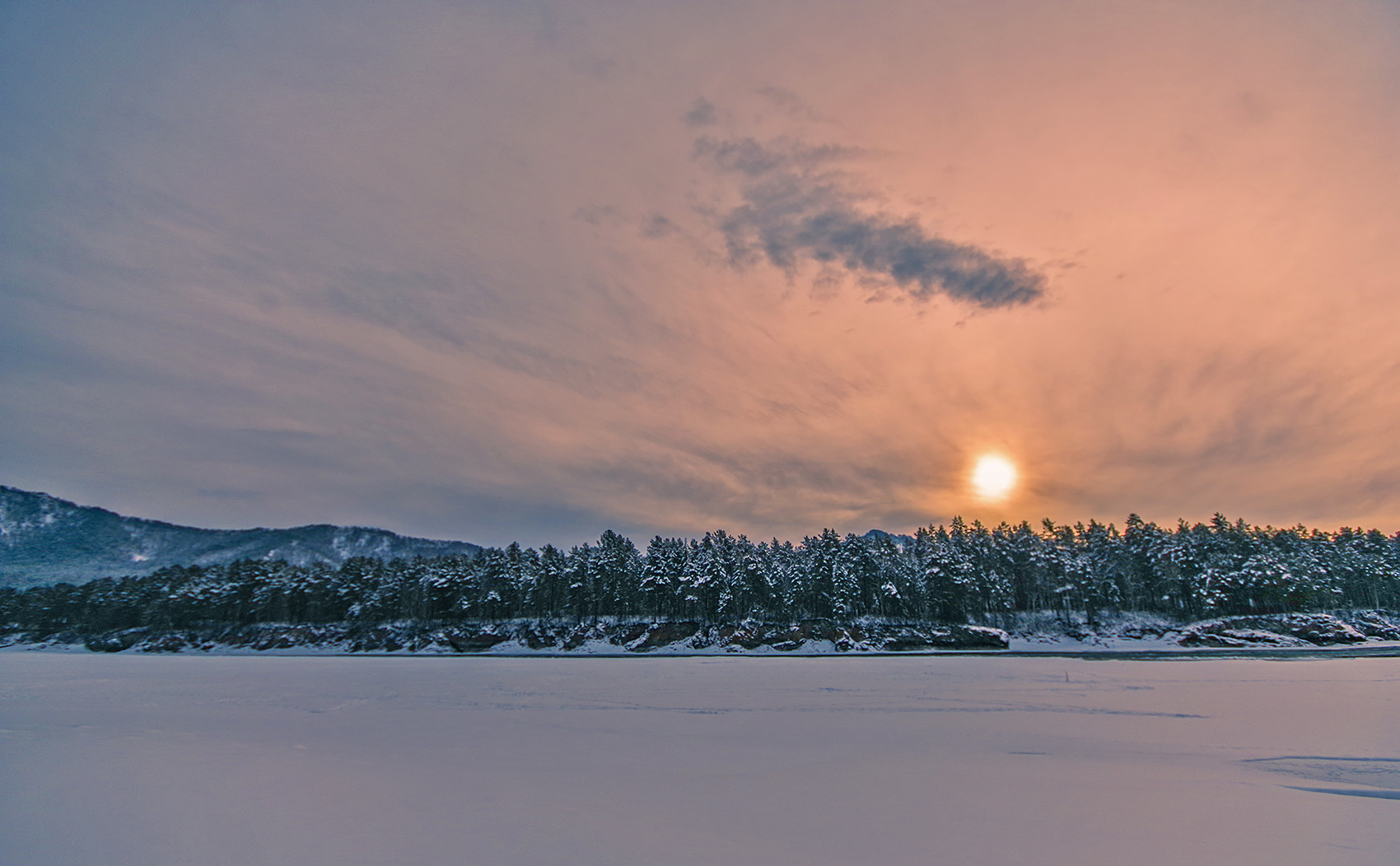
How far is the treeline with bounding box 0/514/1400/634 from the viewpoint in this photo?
9200 cm

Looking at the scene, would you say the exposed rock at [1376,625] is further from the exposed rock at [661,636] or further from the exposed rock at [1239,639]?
the exposed rock at [661,636]

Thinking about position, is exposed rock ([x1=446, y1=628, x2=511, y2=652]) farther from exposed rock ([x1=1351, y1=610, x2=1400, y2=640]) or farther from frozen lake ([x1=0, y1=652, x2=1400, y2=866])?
exposed rock ([x1=1351, y1=610, x2=1400, y2=640])

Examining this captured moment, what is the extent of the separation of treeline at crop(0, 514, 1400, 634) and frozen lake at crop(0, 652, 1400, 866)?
231ft

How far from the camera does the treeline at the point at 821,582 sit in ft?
302

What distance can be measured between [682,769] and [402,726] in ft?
42.0

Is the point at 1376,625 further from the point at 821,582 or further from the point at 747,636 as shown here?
the point at 747,636

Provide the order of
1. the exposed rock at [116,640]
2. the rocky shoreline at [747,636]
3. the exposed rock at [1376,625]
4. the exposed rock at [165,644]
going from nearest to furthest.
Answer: the rocky shoreline at [747,636], the exposed rock at [1376,625], the exposed rock at [165,644], the exposed rock at [116,640]

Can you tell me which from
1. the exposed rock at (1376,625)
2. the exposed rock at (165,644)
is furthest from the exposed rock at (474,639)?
the exposed rock at (1376,625)

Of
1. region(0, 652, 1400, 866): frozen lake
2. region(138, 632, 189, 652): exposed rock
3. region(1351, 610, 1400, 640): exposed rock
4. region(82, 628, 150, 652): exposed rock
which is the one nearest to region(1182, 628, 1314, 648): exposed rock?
region(1351, 610, 1400, 640): exposed rock

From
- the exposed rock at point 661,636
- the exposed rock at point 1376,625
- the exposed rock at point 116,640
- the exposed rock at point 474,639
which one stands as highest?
the exposed rock at point 1376,625

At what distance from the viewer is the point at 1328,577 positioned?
3750 inches

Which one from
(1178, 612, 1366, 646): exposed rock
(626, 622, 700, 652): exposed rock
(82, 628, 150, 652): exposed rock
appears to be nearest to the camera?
(1178, 612, 1366, 646): exposed rock

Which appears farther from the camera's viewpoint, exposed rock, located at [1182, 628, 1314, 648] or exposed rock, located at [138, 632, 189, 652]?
exposed rock, located at [138, 632, 189, 652]

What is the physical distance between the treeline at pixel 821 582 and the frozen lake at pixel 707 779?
70.5m
